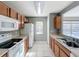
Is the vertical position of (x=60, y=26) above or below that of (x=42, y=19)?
below

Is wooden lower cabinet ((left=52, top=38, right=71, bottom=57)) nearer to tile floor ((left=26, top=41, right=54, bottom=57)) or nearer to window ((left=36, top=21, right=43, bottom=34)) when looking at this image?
tile floor ((left=26, top=41, right=54, bottom=57))

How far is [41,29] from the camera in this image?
403 inches

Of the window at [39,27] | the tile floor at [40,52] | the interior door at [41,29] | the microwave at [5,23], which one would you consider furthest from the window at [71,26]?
the microwave at [5,23]

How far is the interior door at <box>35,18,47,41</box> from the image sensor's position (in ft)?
33.3

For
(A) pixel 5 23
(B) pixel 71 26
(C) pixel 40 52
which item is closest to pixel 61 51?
(A) pixel 5 23

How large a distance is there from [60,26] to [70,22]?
271 centimetres

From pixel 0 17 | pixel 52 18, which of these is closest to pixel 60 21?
pixel 52 18

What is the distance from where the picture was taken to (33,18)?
1002 centimetres

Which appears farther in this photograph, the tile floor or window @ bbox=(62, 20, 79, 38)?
window @ bbox=(62, 20, 79, 38)

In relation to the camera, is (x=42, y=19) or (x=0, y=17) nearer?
(x=0, y=17)

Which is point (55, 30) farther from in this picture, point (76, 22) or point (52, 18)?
point (76, 22)

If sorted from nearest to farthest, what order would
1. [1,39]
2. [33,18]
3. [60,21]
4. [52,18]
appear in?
[1,39], [60,21], [52,18], [33,18]

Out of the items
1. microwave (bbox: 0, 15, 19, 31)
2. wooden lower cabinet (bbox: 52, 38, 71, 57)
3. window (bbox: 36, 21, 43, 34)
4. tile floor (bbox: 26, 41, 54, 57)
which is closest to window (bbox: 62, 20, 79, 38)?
window (bbox: 36, 21, 43, 34)

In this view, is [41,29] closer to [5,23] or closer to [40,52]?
[40,52]
